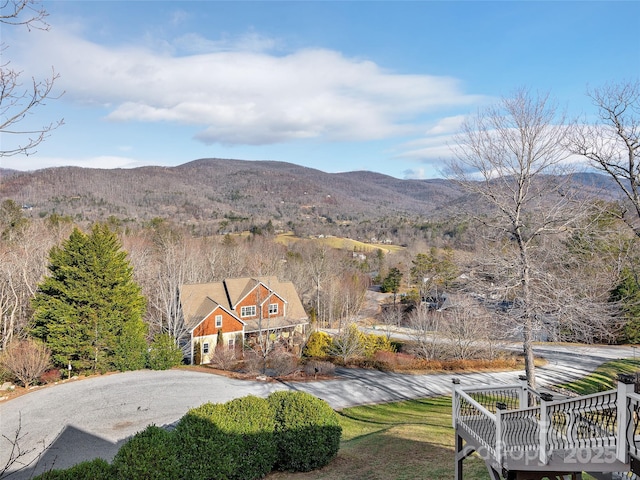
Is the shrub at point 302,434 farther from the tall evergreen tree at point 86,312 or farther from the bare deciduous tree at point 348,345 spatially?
the bare deciduous tree at point 348,345

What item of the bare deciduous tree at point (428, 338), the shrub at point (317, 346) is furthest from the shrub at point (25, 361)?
the bare deciduous tree at point (428, 338)

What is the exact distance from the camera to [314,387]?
1997 cm

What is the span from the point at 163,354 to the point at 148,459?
16196 mm

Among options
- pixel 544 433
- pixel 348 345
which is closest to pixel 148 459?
pixel 544 433

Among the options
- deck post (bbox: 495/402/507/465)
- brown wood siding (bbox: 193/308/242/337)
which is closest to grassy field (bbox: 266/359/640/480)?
deck post (bbox: 495/402/507/465)

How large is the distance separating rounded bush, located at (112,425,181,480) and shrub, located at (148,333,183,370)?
15.5 metres

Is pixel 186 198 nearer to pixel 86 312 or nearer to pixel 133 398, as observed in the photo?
pixel 86 312

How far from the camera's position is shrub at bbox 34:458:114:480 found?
6148mm

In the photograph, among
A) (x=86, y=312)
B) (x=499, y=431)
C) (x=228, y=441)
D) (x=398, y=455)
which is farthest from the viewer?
(x=86, y=312)

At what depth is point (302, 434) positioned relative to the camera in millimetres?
9453

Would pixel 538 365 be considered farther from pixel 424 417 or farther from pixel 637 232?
pixel 637 232

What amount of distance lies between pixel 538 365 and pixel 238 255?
33.5 m

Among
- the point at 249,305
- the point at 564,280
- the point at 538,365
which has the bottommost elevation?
the point at 538,365

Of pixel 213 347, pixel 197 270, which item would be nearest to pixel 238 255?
pixel 197 270
